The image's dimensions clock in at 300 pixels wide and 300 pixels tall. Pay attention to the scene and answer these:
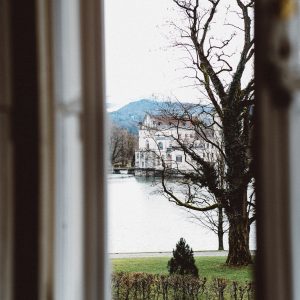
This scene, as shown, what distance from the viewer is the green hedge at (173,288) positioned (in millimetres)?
1773

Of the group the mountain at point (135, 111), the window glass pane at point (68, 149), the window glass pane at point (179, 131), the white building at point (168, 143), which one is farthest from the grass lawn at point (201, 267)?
the mountain at point (135, 111)

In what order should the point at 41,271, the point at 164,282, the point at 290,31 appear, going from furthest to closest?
the point at 164,282, the point at 41,271, the point at 290,31

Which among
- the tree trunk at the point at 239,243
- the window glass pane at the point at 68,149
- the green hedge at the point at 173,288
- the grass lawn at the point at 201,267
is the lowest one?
the green hedge at the point at 173,288

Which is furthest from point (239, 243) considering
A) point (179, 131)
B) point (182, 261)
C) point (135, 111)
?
point (135, 111)

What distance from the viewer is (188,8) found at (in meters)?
1.85

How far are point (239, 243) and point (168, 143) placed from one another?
46cm

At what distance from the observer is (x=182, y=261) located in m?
1.80

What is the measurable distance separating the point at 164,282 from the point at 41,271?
1.57ft

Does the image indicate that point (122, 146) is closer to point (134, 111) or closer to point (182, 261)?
point (134, 111)

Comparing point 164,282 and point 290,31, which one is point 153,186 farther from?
point 290,31

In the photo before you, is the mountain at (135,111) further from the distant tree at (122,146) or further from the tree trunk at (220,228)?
the tree trunk at (220,228)

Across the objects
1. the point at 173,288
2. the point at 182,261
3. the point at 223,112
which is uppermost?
the point at 223,112

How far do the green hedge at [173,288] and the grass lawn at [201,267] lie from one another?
2 centimetres

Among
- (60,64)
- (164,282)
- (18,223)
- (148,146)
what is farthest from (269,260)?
(60,64)
